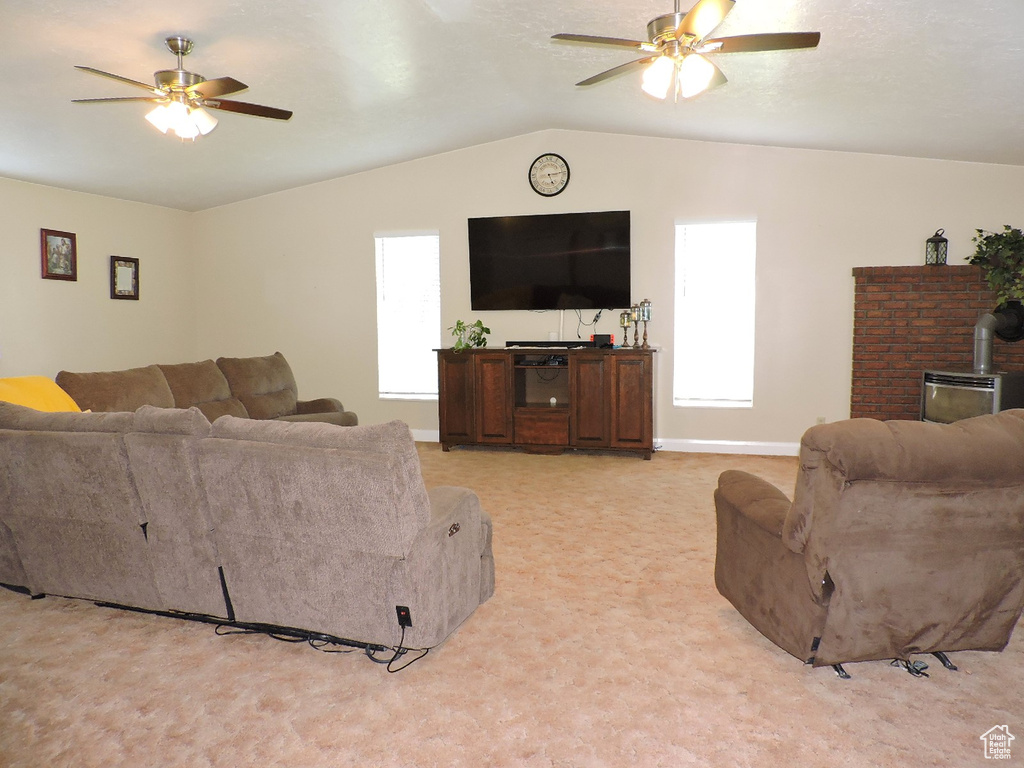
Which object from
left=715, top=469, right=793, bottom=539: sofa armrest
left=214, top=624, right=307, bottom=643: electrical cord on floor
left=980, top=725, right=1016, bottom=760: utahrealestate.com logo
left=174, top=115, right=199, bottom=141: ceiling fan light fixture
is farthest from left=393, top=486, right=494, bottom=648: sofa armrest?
left=174, top=115, right=199, bottom=141: ceiling fan light fixture

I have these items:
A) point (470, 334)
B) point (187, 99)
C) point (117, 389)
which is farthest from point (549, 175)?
point (117, 389)

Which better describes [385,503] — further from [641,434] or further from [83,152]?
[83,152]

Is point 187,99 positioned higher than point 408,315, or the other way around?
point 187,99

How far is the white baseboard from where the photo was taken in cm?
619

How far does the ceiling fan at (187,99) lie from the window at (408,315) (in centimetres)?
322

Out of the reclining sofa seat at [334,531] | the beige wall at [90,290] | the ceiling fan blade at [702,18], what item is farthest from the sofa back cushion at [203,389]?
the ceiling fan blade at [702,18]

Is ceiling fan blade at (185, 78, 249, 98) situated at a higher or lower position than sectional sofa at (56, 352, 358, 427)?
higher

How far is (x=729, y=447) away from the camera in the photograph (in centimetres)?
628

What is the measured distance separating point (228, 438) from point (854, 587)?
2232mm

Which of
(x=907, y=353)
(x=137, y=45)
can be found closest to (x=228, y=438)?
(x=137, y=45)

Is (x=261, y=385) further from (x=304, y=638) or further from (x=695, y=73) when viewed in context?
(x=695, y=73)

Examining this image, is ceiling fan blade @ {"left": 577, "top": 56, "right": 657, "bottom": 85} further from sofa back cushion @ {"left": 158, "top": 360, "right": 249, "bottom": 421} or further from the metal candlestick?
sofa back cushion @ {"left": 158, "top": 360, "right": 249, "bottom": 421}

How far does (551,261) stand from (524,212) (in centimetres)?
57

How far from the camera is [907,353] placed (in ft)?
19.0
